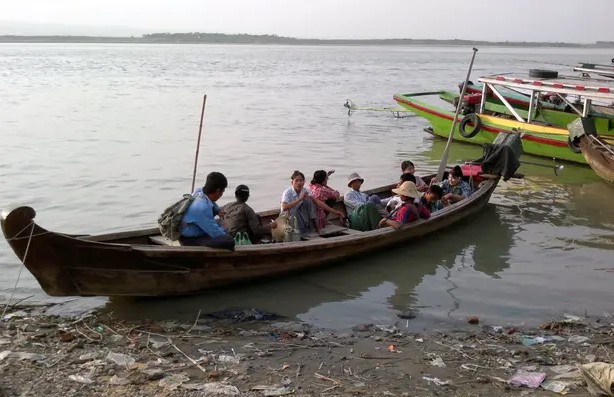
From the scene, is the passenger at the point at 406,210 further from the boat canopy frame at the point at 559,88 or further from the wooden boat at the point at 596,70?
the wooden boat at the point at 596,70

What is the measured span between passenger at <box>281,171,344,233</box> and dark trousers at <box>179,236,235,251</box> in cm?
138

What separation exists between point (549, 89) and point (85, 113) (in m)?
13.5

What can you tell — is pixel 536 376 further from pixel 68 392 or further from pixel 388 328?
pixel 68 392

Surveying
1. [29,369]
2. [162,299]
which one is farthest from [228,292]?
[29,369]

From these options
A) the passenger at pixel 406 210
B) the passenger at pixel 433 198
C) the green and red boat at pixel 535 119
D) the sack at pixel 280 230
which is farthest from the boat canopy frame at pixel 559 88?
the sack at pixel 280 230

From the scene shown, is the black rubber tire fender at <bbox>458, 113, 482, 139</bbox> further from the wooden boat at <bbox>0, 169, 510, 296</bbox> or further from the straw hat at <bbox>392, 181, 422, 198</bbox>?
the wooden boat at <bbox>0, 169, 510, 296</bbox>

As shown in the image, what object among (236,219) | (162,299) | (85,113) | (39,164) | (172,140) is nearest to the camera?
(162,299)

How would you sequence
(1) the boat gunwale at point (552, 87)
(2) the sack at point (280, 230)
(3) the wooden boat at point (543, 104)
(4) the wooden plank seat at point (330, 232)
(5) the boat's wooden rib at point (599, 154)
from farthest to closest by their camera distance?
(3) the wooden boat at point (543, 104), (1) the boat gunwale at point (552, 87), (5) the boat's wooden rib at point (599, 154), (4) the wooden plank seat at point (330, 232), (2) the sack at point (280, 230)

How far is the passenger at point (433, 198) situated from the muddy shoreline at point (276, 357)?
2510 mm

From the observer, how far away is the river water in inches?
261

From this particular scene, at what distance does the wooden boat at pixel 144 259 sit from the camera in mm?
5316

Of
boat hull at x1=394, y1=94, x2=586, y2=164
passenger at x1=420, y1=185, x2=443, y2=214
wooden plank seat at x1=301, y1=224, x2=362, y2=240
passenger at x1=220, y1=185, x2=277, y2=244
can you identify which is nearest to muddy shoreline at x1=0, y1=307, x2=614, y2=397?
passenger at x1=220, y1=185, x2=277, y2=244

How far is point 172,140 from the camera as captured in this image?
15977mm

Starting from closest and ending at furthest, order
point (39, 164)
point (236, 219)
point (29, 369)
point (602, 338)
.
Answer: point (29, 369), point (602, 338), point (236, 219), point (39, 164)
